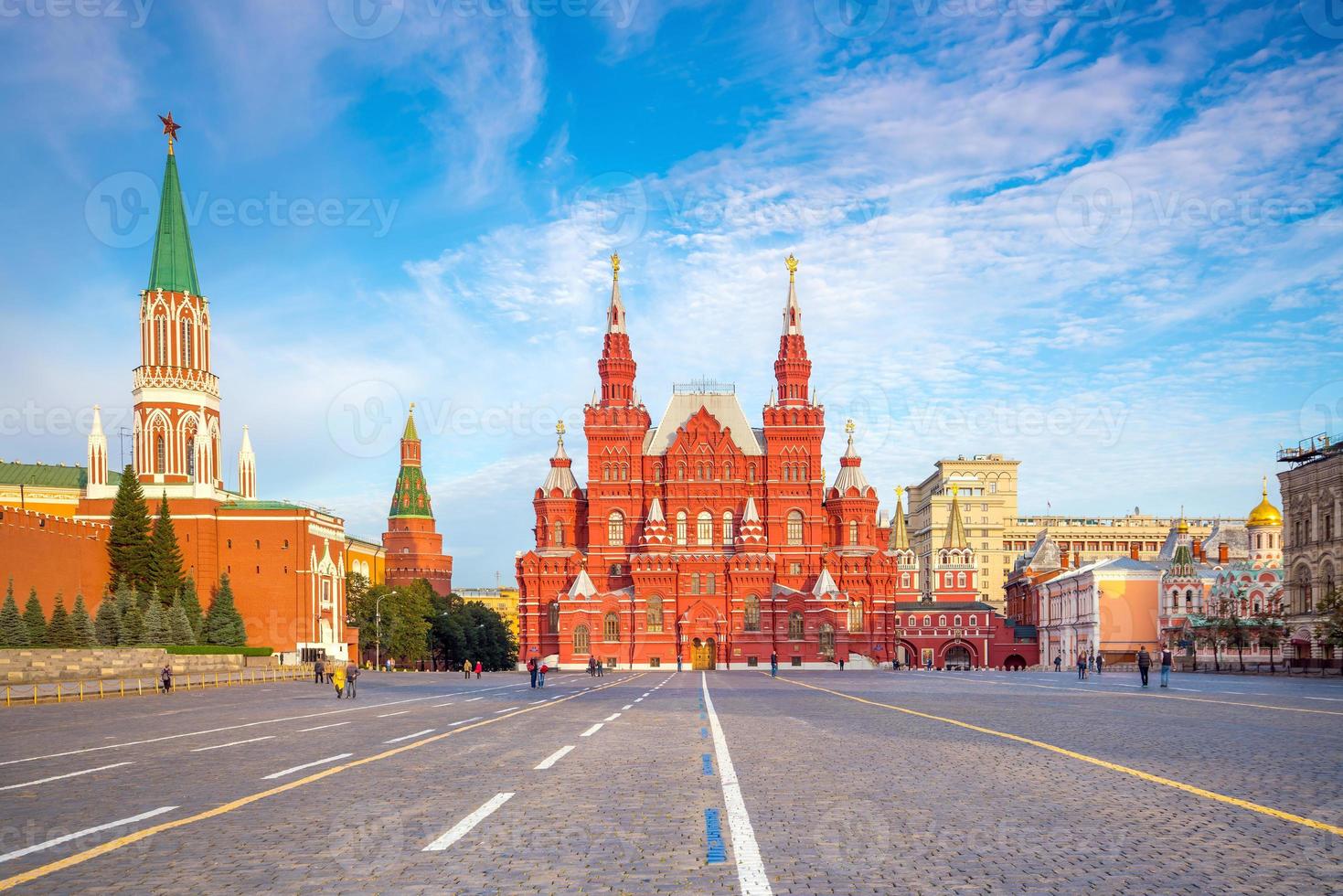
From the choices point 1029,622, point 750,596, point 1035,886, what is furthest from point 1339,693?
point 1029,622

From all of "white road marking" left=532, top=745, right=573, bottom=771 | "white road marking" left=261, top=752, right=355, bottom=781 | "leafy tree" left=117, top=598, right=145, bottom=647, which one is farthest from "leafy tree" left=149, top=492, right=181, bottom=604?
"white road marking" left=532, top=745, right=573, bottom=771

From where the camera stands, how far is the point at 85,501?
3440 inches

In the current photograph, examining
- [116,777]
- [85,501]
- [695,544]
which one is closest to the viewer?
[116,777]

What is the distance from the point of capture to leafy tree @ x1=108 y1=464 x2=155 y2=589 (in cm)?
8044

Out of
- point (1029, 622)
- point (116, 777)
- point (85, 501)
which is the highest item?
point (85, 501)

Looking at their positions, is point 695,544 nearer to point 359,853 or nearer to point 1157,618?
point 1157,618

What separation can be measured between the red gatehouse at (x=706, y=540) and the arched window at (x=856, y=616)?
151 mm

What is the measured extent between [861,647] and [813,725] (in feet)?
238

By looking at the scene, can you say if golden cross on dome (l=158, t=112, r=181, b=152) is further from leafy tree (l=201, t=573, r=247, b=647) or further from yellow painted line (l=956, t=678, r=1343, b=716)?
yellow painted line (l=956, t=678, r=1343, b=716)

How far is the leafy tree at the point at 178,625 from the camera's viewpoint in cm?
7344

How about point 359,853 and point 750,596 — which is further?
point 750,596

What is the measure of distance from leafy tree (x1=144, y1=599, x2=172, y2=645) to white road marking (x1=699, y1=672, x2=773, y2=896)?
2489 inches

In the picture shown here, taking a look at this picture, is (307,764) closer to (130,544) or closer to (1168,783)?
(1168,783)

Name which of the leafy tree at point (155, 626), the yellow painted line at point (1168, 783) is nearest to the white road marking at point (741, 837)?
the yellow painted line at point (1168, 783)
